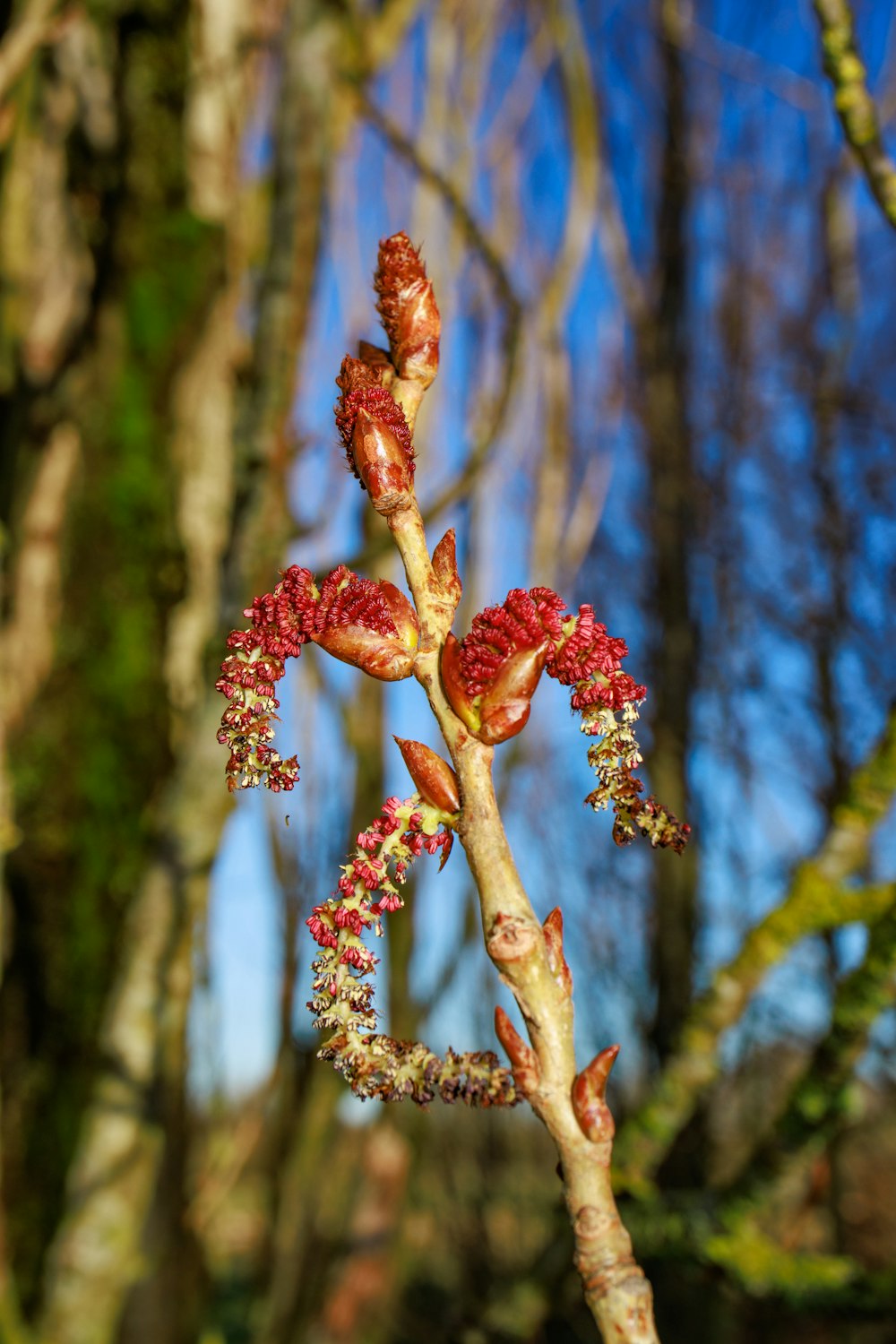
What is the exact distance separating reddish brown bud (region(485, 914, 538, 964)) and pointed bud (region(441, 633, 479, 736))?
80 mm

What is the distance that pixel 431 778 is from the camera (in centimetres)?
47

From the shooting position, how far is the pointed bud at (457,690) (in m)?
0.47

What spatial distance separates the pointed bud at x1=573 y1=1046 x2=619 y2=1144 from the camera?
430 millimetres

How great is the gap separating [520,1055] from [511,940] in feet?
0.16

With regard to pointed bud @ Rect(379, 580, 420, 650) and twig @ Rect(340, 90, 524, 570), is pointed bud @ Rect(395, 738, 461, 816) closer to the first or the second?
pointed bud @ Rect(379, 580, 420, 650)

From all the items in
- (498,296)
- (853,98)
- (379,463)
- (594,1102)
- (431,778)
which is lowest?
(594,1102)

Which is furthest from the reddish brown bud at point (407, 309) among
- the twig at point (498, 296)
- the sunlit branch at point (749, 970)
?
the twig at point (498, 296)

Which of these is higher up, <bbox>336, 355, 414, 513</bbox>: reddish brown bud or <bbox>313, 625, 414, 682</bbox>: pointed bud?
<bbox>336, 355, 414, 513</bbox>: reddish brown bud

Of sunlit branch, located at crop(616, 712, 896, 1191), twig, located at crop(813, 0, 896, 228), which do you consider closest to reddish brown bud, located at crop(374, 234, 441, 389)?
twig, located at crop(813, 0, 896, 228)

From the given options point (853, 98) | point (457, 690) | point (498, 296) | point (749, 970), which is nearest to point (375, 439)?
point (457, 690)

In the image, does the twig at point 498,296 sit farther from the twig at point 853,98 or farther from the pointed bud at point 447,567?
the pointed bud at point 447,567

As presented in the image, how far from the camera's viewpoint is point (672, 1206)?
60.7 inches

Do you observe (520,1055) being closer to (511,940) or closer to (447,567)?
(511,940)

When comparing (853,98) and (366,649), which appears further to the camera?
(853,98)
